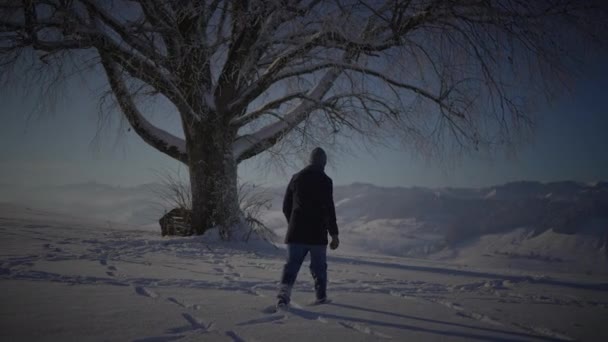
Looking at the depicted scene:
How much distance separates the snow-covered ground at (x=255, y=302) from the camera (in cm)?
210

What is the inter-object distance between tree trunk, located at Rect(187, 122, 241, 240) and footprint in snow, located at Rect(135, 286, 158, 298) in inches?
147

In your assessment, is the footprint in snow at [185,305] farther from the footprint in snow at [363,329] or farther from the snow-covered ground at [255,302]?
the footprint in snow at [363,329]

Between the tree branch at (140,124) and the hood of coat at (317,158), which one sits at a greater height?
the tree branch at (140,124)

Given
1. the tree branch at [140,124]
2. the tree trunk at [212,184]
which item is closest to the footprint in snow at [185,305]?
the tree trunk at [212,184]

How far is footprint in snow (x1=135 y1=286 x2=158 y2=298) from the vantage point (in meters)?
2.85

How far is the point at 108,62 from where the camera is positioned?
6.54 meters

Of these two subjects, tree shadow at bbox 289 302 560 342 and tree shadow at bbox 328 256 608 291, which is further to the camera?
tree shadow at bbox 328 256 608 291

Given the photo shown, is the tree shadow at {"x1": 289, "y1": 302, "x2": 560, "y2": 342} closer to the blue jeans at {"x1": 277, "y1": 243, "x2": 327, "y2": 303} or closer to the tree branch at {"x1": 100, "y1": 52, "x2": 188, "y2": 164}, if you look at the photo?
the blue jeans at {"x1": 277, "y1": 243, "x2": 327, "y2": 303}

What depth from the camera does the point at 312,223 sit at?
297cm

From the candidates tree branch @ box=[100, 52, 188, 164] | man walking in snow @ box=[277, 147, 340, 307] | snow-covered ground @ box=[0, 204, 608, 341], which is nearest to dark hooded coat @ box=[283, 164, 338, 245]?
man walking in snow @ box=[277, 147, 340, 307]

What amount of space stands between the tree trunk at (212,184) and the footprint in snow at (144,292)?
3.74 m

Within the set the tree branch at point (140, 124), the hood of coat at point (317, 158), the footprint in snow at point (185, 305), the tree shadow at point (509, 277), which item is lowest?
the footprint in snow at point (185, 305)

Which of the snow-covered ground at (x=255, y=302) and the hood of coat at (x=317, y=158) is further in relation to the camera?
the hood of coat at (x=317, y=158)

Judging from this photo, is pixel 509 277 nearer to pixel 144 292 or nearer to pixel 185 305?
pixel 185 305
